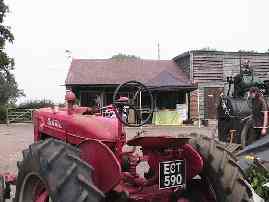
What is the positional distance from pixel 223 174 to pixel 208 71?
111 ft

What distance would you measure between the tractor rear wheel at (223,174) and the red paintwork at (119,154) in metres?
0.19

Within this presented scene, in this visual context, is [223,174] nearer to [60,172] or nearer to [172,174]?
[172,174]

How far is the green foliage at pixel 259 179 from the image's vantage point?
6.14m

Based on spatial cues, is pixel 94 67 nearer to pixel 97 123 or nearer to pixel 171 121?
pixel 171 121

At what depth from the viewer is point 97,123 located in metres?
4.93

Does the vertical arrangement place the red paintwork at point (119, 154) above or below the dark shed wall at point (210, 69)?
below

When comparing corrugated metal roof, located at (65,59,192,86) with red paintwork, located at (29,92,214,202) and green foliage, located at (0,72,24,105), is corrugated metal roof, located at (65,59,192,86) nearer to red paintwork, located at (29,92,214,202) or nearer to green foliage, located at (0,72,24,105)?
green foliage, located at (0,72,24,105)

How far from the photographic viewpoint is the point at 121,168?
4.90 m

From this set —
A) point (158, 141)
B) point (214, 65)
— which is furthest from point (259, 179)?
point (214, 65)

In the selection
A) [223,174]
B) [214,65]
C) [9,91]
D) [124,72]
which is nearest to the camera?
[223,174]

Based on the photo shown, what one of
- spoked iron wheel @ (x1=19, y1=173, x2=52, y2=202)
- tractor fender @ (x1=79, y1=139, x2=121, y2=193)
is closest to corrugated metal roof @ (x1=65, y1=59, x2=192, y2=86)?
spoked iron wheel @ (x1=19, y1=173, x2=52, y2=202)

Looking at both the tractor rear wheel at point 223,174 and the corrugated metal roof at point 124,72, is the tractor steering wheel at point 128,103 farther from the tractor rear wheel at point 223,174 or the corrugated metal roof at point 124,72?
the corrugated metal roof at point 124,72

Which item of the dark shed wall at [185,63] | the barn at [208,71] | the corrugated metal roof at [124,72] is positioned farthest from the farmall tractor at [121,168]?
the dark shed wall at [185,63]

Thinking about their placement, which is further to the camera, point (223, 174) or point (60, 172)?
point (223, 174)
